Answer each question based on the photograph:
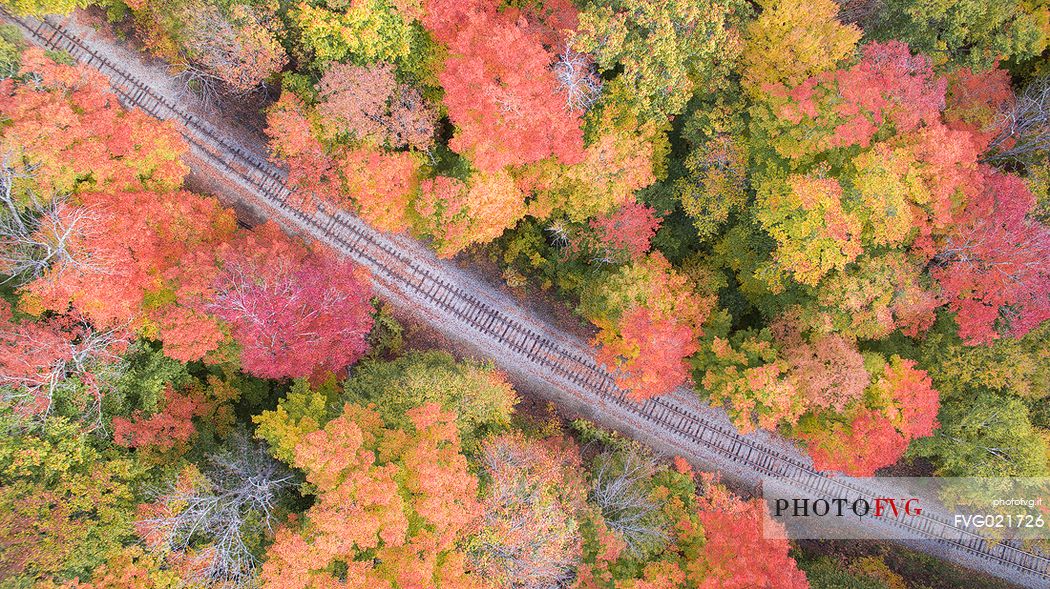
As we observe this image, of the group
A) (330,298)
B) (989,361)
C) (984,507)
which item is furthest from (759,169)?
→ (984,507)

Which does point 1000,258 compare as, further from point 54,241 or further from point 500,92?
point 54,241

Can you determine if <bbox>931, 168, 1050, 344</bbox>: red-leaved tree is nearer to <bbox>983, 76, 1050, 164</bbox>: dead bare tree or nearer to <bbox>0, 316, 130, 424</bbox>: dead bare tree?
<bbox>983, 76, 1050, 164</bbox>: dead bare tree

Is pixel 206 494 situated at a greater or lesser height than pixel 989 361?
lesser

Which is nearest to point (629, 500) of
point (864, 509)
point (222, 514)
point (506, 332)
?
point (506, 332)

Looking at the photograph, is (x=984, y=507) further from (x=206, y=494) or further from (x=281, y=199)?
(x=281, y=199)

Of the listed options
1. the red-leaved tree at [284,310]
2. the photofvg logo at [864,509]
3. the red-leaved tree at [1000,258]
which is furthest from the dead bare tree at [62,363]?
the red-leaved tree at [1000,258]

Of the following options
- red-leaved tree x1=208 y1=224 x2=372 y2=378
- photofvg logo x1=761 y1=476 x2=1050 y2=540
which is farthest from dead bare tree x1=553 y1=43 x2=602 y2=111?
photofvg logo x1=761 y1=476 x2=1050 y2=540

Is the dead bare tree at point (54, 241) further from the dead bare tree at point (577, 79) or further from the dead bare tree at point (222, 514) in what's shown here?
the dead bare tree at point (577, 79)
